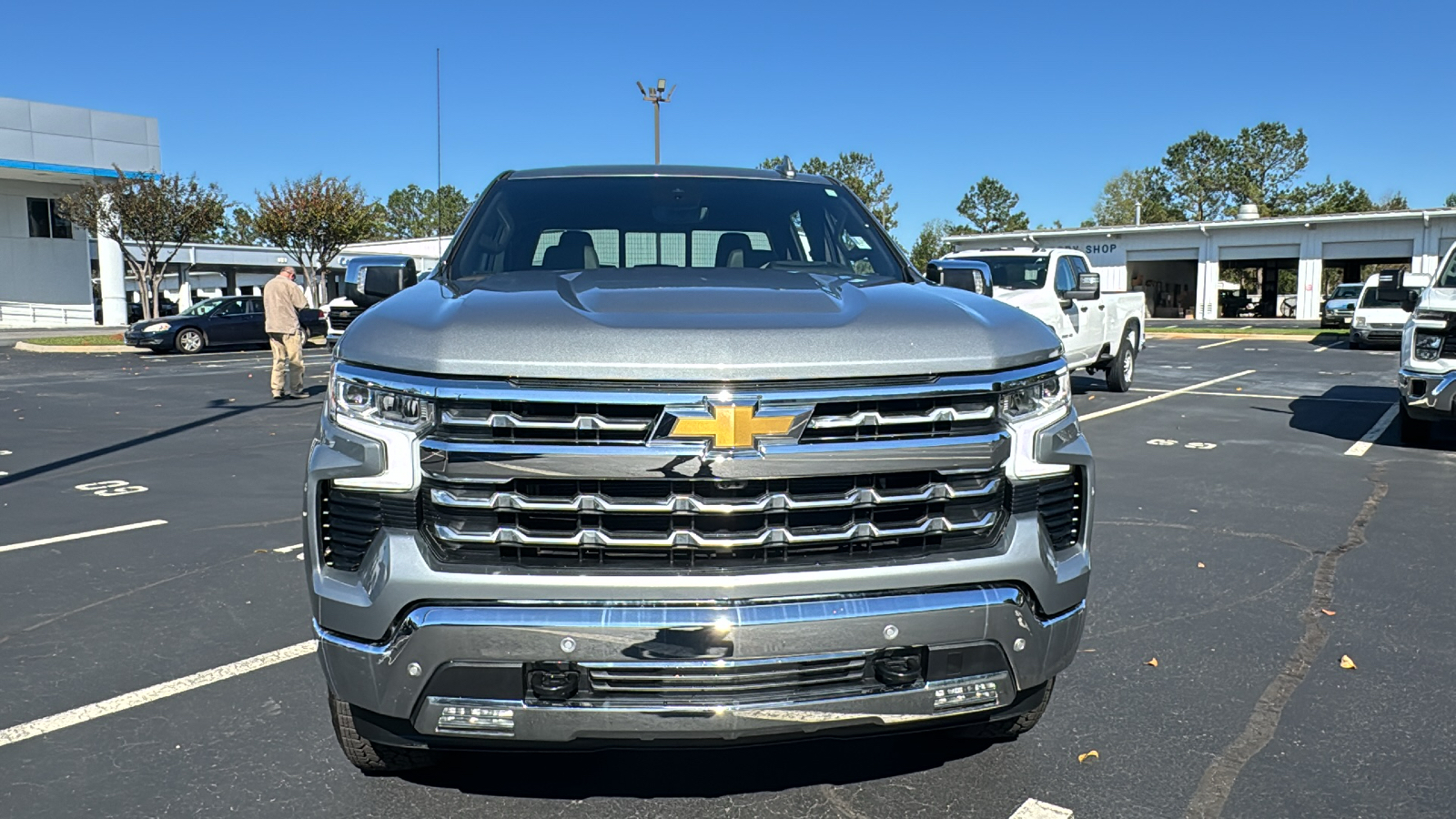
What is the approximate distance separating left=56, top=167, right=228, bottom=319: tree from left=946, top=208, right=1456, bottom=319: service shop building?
28399mm

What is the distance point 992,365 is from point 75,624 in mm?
4047

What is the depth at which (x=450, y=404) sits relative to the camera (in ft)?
7.98

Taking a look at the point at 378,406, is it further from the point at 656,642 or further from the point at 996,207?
the point at 996,207

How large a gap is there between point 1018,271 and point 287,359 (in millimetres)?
9481

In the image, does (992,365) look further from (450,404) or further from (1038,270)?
(1038,270)

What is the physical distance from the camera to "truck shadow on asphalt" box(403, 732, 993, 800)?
10.0 ft

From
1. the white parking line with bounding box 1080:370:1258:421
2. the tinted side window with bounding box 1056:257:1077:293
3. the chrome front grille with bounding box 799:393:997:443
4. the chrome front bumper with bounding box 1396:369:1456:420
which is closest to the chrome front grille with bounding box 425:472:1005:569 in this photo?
the chrome front grille with bounding box 799:393:997:443

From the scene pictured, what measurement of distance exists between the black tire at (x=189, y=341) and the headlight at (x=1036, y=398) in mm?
26065

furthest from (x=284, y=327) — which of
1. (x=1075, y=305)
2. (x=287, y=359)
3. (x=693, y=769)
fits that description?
(x=693, y=769)

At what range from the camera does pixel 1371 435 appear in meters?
10.2

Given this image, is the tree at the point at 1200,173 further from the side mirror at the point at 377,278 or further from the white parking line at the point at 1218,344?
the side mirror at the point at 377,278

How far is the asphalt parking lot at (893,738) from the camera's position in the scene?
302cm

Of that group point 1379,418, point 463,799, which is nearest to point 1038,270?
point 1379,418

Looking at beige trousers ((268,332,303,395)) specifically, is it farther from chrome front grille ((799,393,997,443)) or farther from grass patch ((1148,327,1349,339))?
grass patch ((1148,327,1349,339))
